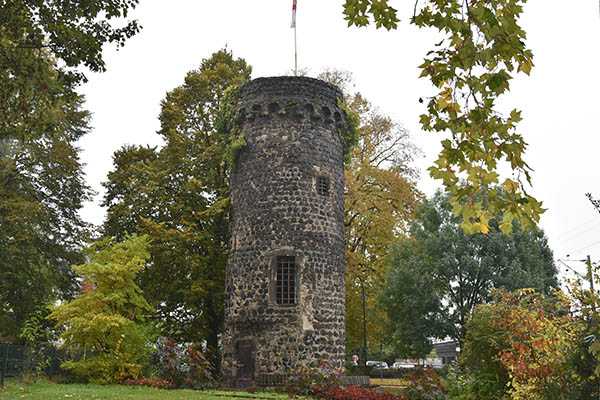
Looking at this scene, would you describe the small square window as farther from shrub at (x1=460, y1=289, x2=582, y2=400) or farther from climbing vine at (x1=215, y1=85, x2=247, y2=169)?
shrub at (x1=460, y1=289, x2=582, y2=400)

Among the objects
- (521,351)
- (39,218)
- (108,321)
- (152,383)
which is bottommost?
(152,383)

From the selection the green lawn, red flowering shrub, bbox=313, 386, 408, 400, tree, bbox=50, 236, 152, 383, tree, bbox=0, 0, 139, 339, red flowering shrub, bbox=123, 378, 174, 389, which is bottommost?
red flowering shrub, bbox=313, 386, 408, 400

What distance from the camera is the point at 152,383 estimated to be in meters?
18.9

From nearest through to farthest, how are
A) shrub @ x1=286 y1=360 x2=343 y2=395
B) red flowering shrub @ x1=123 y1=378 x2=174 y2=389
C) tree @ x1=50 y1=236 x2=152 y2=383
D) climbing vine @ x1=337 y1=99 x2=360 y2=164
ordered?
red flowering shrub @ x1=123 y1=378 x2=174 y2=389, shrub @ x1=286 y1=360 x2=343 y2=395, tree @ x1=50 y1=236 x2=152 y2=383, climbing vine @ x1=337 y1=99 x2=360 y2=164

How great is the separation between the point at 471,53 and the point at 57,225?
2627cm

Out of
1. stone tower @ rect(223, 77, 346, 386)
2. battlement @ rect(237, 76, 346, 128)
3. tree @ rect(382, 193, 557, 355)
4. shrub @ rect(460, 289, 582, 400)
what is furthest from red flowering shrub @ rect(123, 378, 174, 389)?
tree @ rect(382, 193, 557, 355)

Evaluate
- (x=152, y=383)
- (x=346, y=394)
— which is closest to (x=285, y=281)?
(x=152, y=383)

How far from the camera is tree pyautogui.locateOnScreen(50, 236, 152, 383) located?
19594 millimetres

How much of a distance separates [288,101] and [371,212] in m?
9.96

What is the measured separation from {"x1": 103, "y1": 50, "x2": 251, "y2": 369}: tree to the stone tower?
5.77ft

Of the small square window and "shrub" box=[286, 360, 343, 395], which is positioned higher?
the small square window

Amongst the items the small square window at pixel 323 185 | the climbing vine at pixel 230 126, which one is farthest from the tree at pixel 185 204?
the small square window at pixel 323 185

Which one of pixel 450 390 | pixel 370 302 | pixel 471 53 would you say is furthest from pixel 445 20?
pixel 370 302

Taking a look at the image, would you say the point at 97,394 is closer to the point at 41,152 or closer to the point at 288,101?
the point at 288,101
